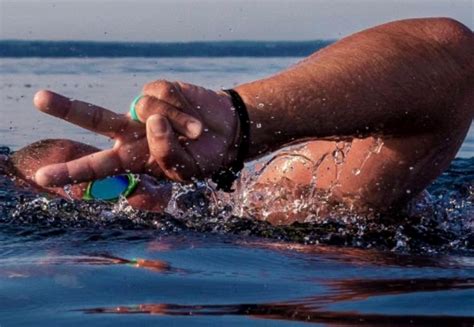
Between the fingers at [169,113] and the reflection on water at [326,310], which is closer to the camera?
the reflection on water at [326,310]

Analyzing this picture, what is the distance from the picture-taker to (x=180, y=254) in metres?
3.60

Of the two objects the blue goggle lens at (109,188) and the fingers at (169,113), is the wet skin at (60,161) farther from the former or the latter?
the fingers at (169,113)

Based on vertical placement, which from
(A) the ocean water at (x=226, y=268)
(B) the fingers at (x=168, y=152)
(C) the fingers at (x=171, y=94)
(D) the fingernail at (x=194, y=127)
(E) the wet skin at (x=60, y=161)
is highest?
(C) the fingers at (x=171, y=94)

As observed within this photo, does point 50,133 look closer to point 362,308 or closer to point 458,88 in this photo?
point 458,88

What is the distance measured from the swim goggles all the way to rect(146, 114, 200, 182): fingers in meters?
1.89

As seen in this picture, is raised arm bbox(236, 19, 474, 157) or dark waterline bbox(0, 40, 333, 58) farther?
dark waterline bbox(0, 40, 333, 58)

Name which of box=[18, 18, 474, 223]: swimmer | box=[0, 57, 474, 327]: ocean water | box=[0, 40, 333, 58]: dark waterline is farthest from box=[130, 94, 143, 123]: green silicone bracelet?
box=[0, 40, 333, 58]: dark waterline

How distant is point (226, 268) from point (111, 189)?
1828mm

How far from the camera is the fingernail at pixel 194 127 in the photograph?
3170mm

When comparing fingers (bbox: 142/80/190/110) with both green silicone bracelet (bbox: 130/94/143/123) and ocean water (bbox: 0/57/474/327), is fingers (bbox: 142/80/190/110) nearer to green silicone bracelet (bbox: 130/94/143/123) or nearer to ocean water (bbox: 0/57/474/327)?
green silicone bracelet (bbox: 130/94/143/123)

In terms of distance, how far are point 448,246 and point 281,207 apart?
0.98 metres

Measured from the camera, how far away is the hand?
3.20 m

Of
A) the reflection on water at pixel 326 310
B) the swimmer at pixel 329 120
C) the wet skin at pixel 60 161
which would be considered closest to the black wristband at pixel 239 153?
the swimmer at pixel 329 120

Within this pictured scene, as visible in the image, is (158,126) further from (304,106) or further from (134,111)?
(304,106)
